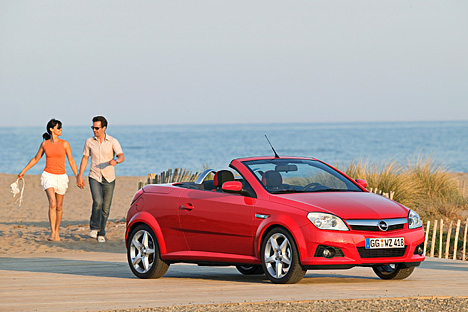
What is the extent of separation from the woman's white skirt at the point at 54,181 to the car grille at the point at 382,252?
8057 millimetres

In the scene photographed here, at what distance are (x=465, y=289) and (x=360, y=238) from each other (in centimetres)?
129

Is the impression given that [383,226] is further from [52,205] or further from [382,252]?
[52,205]

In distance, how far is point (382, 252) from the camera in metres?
9.66

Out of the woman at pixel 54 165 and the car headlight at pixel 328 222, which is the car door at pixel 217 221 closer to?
the car headlight at pixel 328 222

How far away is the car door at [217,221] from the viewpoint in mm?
10164

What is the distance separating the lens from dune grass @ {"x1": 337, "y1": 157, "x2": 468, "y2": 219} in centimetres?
2125

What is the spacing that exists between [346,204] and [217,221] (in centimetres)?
160

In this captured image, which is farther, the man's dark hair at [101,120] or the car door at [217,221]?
the man's dark hair at [101,120]

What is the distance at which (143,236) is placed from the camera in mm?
11258

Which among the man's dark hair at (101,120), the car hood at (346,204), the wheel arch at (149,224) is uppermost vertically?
the man's dark hair at (101,120)

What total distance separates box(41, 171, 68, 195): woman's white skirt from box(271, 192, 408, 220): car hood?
7.11 m

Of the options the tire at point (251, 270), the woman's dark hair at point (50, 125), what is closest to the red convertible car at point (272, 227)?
the tire at point (251, 270)

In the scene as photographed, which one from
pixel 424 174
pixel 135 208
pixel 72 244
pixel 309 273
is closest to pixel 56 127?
pixel 72 244

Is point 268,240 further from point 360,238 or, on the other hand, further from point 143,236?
point 143,236
